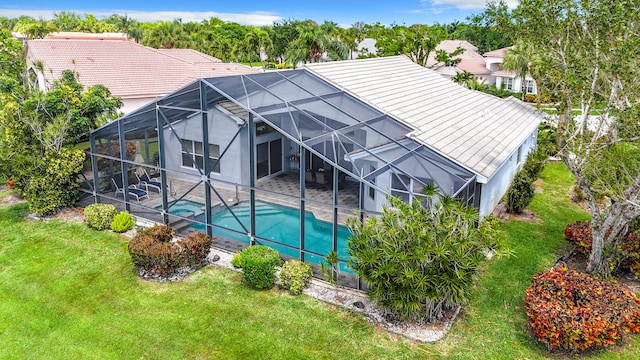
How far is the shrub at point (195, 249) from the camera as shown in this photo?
44.6 feet

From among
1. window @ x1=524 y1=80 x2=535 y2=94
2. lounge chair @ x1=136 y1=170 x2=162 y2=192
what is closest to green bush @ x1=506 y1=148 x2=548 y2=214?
lounge chair @ x1=136 y1=170 x2=162 y2=192

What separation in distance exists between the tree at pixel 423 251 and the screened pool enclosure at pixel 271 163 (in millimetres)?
1144

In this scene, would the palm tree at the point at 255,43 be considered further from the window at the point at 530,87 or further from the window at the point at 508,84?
the window at the point at 530,87

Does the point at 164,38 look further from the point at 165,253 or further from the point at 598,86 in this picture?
the point at 598,86

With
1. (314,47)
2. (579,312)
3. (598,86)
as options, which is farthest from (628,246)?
(314,47)

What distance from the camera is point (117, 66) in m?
30.8

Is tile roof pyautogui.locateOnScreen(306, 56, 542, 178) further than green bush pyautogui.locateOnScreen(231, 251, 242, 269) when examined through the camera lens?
Yes

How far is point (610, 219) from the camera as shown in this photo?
12070mm

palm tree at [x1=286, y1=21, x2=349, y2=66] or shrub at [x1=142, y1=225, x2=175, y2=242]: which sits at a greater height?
palm tree at [x1=286, y1=21, x2=349, y2=66]

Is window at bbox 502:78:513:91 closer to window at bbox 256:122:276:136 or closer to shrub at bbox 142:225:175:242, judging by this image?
window at bbox 256:122:276:136

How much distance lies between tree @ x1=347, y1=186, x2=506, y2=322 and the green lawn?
1.21 meters

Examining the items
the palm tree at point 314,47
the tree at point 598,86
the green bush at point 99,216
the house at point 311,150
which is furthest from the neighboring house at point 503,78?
the green bush at point 99,216

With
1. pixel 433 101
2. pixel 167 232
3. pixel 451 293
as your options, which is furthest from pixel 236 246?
pixel 433 101

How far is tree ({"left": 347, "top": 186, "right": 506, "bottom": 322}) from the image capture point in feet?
33.4
